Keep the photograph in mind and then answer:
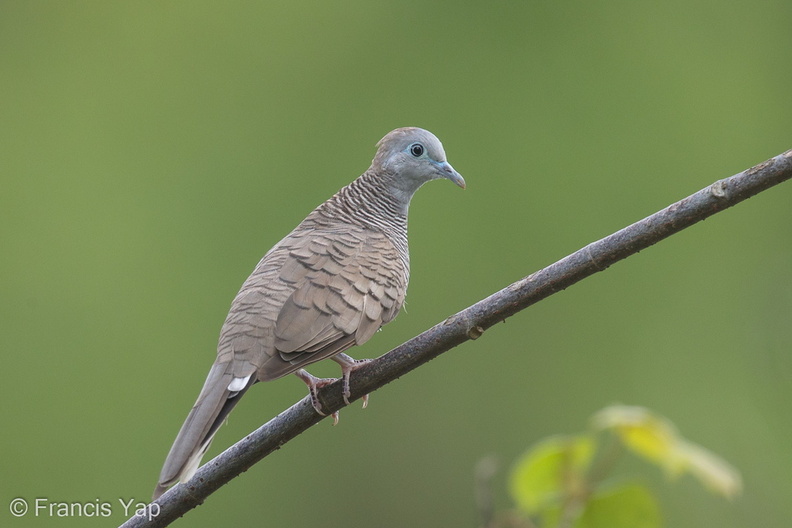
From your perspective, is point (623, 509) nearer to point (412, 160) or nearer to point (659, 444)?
point (659, 444)

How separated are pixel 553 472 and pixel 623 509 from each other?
191 millimetres

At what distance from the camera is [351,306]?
2877mm

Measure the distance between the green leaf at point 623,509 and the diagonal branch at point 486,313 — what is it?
0.50m

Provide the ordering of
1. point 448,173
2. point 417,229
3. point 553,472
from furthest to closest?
point 417,229 < point 448,173 < point 553,472

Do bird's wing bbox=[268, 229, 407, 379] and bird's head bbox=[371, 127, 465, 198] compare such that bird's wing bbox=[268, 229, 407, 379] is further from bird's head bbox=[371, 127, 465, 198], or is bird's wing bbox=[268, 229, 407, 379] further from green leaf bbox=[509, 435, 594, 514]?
green leaf bbox=[509, 435, 594, 514]

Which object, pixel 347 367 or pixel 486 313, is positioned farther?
pixel 347 367

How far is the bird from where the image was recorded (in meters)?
2.50

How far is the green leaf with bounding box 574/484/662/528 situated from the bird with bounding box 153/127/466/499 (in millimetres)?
700

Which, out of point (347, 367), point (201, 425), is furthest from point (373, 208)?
point (201, 425)

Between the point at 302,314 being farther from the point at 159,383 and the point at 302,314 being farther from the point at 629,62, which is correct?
the point at 629,62

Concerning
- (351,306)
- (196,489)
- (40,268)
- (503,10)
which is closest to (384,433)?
(40,268)

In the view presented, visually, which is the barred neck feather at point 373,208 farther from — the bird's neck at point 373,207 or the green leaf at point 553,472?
the green leaf at point 553,472

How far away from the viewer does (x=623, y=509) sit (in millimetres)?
2229

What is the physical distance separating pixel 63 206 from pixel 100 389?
4.57ft
